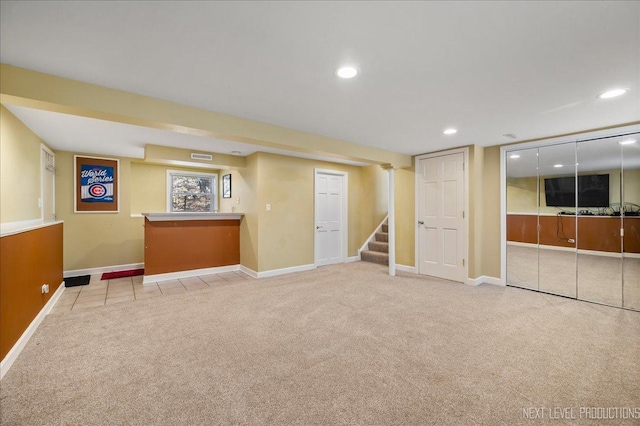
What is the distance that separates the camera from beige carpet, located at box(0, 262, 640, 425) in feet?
5.70

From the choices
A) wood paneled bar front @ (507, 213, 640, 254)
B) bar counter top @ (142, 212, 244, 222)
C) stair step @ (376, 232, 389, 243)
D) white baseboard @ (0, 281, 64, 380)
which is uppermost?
bar counter top @ (142, 212, 244, 222)

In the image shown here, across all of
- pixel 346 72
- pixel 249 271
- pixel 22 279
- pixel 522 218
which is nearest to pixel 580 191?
pixel 522 218

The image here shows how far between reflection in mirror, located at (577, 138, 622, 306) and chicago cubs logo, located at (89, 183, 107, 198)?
27.2ft

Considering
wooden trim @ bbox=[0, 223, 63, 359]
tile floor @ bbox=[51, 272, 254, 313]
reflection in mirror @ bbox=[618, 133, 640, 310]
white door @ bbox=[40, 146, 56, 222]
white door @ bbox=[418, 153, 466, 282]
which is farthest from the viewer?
white door @ bbox=[418, 153, 466, 282]

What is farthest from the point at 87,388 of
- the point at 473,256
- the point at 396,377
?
the point at 473,256

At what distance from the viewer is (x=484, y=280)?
468 centimetres

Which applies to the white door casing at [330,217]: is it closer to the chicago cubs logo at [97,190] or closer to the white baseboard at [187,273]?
the white baseboard at [187,273]

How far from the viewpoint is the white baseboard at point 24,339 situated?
6.99ft

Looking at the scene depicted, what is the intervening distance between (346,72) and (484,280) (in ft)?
14.2

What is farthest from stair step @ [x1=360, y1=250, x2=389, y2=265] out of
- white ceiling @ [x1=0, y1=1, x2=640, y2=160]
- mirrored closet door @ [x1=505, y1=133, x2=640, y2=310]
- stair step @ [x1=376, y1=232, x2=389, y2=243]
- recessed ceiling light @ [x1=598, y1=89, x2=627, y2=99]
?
recessed ceiling light @ [x1=598, y1=89, x2=627, y2=99]

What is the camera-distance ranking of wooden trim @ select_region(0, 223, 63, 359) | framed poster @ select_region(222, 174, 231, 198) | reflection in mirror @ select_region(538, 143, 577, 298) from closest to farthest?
wooden trim @ select_region(0, 223, 63, 359) → reflection in mirror @ select_region(538, 143, 577, 298) → framed poster @ select_region(222, 174, 231, 198)

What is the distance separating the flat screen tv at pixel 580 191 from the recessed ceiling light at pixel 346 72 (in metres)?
3.82

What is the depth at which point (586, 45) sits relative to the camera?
178cm

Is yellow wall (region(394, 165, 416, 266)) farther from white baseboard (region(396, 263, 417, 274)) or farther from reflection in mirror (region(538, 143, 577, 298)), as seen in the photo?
reflection in mirror (region(538, 143, 577, 298))
